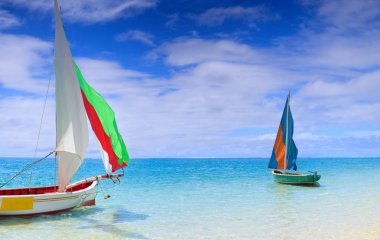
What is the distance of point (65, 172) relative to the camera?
18000mm

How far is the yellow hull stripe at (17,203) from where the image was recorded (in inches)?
646

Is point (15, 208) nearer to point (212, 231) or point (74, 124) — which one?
point (74, 124)

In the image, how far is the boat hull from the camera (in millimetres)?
16531

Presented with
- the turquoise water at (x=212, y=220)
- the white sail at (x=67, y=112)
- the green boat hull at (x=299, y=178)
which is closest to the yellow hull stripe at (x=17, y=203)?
the turquoise water at (x=212, y=220)

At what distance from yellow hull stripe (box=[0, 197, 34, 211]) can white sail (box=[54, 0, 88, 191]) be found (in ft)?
5.78

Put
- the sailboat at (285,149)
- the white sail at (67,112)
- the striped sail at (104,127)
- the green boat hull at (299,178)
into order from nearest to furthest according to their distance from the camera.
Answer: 1. the white sail at (67,112)
2. the striped sail at (104,127)
3. the green boat hull at (299,178)
4. the sailboat at (285,149)

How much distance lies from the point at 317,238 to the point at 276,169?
2301 centimetres

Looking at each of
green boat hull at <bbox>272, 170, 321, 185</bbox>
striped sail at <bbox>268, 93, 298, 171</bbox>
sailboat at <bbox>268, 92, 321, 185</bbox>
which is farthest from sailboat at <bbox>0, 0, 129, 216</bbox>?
striped sail at <bbox>268, 93, 298, 171</bbox>

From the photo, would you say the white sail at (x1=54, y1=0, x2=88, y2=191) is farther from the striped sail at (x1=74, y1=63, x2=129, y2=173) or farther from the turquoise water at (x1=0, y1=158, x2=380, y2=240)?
the turquoise water at (x1=0, y1=158, x2=380, y2=240)

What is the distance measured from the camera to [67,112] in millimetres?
17625

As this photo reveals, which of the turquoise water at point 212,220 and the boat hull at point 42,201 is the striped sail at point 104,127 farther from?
the turquoise water at point 212,220

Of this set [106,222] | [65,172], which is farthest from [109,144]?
Answer: [106,222]

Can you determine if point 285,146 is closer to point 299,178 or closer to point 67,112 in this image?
point 299,178

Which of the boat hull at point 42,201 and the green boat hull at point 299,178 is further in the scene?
the green boat hull at point 299,178
